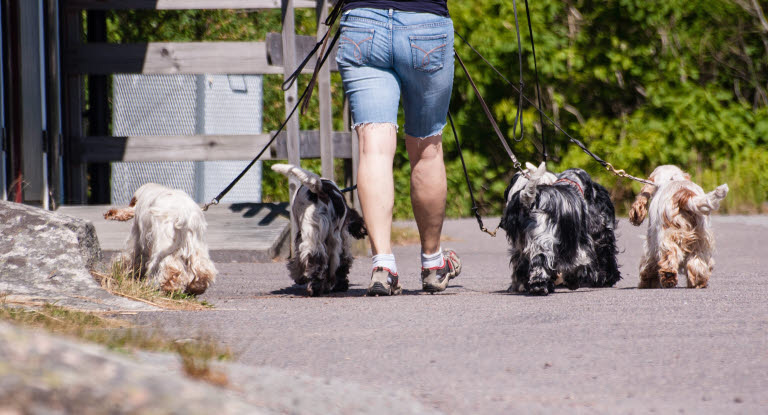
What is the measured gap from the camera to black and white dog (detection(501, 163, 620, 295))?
511 centimetres

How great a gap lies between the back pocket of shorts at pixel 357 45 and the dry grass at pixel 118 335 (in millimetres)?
1829

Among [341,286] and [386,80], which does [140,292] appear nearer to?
[341,286]

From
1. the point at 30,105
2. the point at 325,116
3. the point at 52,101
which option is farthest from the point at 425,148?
the point at 52,101

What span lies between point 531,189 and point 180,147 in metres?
4.37

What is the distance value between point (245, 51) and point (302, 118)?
4396 millimetres

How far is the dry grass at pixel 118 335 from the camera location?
2696 mm

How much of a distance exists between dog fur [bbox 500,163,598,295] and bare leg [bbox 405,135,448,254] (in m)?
0.38

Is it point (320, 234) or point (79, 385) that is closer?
point (79, 385)

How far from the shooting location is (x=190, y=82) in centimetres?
1128

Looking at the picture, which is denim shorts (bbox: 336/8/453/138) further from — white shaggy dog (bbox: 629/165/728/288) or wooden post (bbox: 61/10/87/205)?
wooden post (bbox: 61/10/87/205)

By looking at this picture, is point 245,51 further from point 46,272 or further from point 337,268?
point 46,272

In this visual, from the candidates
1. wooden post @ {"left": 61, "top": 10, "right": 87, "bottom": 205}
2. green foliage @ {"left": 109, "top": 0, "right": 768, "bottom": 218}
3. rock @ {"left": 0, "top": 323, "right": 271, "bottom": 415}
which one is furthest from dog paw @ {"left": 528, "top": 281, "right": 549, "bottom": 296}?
green foliage @ {"left": 109, "top": 0, "right": 768, "bottom": 218}

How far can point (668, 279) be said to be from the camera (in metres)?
5.43

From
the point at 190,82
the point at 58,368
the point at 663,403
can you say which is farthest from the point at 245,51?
the point at 58,368
